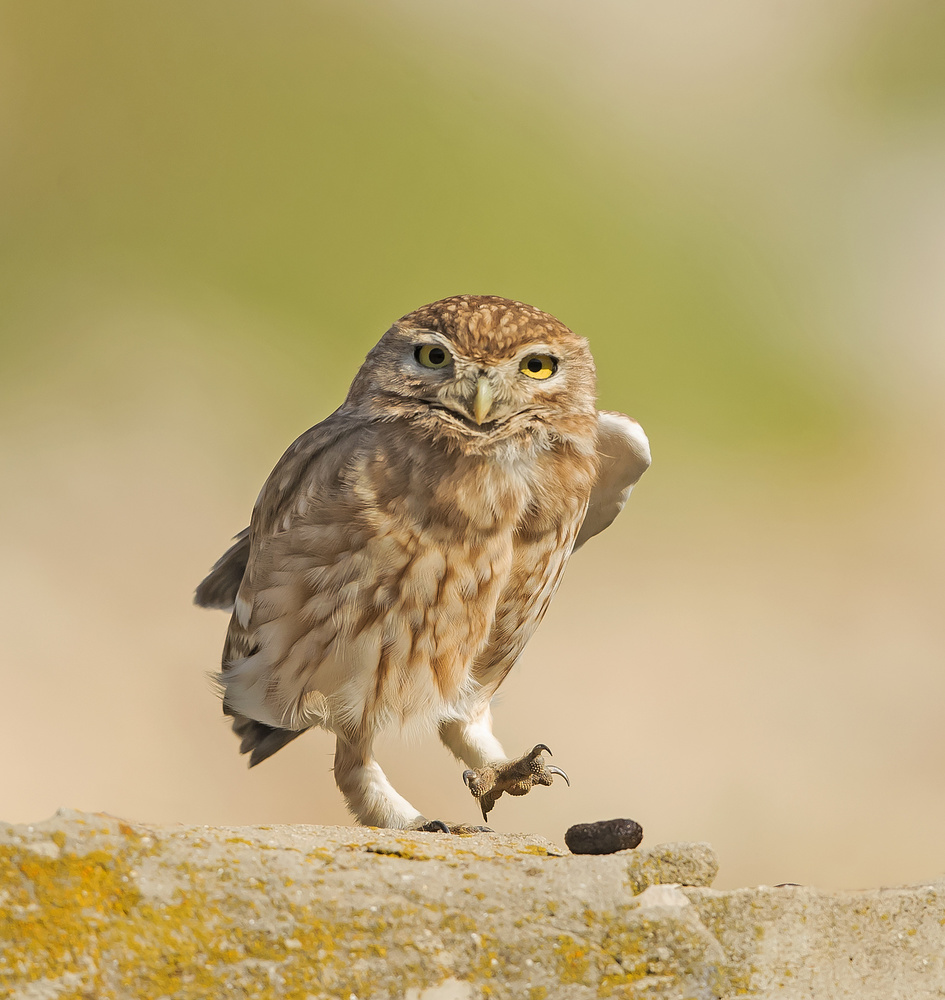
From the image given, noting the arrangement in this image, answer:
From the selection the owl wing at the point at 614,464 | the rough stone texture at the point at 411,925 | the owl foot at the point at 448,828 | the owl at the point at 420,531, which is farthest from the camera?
the owl wing at the point at 614,464

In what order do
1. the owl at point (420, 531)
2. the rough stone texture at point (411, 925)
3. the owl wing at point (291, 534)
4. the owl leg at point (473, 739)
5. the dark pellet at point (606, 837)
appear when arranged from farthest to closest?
the owl leg at point (473, 739) → the owl wing at point (291, 534) → the owl at point (420, 531) → the dark pellet at point (606, 837) → the rough stone texture at point (411, 925)

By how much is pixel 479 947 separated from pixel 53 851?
697 mm

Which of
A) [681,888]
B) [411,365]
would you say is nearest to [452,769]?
[411,365]

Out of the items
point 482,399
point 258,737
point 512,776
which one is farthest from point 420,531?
point 258,737

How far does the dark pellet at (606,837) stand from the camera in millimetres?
2275

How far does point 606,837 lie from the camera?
2277 millimetres

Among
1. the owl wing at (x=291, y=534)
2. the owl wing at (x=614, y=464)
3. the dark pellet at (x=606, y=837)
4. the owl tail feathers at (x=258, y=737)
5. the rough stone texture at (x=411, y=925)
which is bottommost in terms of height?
the rough stone texture at (x=411, y=925)

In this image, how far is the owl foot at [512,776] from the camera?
306 cm

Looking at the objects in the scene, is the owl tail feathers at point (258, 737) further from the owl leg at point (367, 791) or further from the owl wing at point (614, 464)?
the owl wing at point (614, 464)

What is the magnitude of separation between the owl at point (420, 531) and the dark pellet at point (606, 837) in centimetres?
58

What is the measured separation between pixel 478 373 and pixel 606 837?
4.10 feet

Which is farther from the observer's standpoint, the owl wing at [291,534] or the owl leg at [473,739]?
the owl leg at [473,739]

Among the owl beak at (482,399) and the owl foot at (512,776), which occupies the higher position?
the owl beak at (482,399)

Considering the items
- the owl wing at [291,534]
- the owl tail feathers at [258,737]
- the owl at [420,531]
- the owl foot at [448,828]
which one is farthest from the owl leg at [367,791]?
the owl tail feathers at [258,737]
